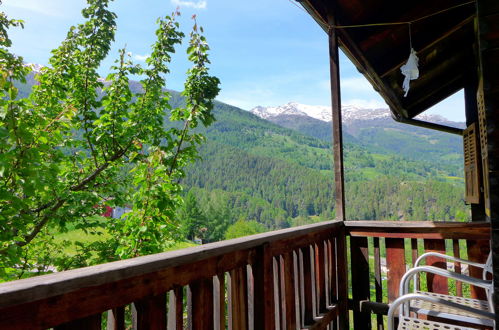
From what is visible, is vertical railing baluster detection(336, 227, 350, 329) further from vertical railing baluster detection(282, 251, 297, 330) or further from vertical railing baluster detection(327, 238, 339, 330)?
vertical railing baluster detection(282, 251, 297, 330)

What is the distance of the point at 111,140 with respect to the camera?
5359 millimetres

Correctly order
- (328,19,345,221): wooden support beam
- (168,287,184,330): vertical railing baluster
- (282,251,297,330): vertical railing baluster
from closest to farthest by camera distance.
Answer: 1. (168,287,184,330): vertical railing baluster
2. (282,251,297,330): vertical railing baluster
3. (328,19,345,221): wooden support beam

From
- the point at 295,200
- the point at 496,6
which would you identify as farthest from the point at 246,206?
the point at 496,6

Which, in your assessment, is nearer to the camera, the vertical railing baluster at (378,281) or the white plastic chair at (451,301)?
the white plastic chair at (451,301)

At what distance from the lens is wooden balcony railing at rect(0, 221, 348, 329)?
65 cm

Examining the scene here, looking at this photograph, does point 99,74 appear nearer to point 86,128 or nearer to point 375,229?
point 86,128

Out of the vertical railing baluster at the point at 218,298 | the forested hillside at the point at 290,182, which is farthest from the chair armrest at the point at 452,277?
the forested hillside at the point at 290,182

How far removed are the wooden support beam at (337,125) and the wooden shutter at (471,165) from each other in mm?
2007

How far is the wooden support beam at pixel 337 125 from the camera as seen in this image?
2.55m

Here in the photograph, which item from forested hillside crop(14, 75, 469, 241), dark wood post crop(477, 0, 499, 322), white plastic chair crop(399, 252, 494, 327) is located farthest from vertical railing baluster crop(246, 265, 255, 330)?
forested hillside crop(14, 75, 469, 241)

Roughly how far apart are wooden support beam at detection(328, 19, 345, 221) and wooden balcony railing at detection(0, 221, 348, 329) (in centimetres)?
27

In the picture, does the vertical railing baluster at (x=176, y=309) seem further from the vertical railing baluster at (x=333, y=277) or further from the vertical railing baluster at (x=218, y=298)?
the vertical railing baluster at (x=333, y=277)

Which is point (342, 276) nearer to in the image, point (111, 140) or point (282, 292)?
point (282, 292)

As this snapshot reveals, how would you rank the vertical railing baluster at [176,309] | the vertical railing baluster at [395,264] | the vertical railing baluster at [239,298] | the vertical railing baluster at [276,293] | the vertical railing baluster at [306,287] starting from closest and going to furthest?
1. the vertical railing baluster at [176,309]
2. the vertical railing baluster at [239,298]
3. the vertical railing baluster at [276,293]
4. the vertical railing baluster at [306,287]
5. the vertical railing baluster at [395,264]
